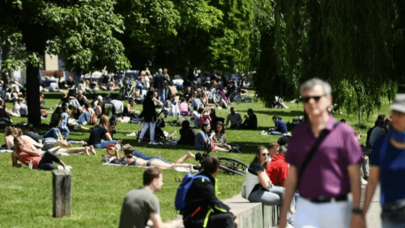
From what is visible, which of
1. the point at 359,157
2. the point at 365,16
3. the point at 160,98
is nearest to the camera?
the point at 359,157

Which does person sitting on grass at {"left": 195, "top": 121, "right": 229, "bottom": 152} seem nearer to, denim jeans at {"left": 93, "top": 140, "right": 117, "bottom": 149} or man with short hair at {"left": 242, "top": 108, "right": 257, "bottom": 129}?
denim jeans at {"left": 93, "top": 140, "right": 117, "bottom": 149}

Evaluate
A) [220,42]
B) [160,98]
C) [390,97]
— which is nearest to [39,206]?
[390,97]

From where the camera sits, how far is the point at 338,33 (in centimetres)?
2192

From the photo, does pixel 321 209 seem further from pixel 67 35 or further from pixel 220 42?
pixel 220 42

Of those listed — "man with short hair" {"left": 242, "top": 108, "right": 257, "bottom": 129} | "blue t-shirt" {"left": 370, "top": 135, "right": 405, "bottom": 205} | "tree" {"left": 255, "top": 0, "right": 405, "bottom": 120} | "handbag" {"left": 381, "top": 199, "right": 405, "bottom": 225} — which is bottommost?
"man with short hair" {"left": 242, "top": 108, "right": 257, "bottom": 129}

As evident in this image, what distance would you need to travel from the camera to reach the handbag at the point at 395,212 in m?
6.14

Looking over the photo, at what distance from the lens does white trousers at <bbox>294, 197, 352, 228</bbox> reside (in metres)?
5.94

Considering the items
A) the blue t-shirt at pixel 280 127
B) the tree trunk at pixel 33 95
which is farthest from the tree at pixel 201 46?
the tree trunk at pixel 33 95

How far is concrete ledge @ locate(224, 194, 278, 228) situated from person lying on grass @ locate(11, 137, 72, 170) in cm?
531

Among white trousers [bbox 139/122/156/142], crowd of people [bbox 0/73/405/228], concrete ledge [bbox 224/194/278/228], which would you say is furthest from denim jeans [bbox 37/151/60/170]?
white trousers [bbox 139/122/156/142]

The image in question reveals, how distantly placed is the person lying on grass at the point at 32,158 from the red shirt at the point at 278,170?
5758 millimetres

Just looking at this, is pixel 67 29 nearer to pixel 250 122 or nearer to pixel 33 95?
pixel 33 95

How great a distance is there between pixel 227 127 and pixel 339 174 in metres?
28.0

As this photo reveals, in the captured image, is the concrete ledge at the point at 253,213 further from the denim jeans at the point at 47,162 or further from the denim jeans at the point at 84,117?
the denim jeans at the point at 84,117
